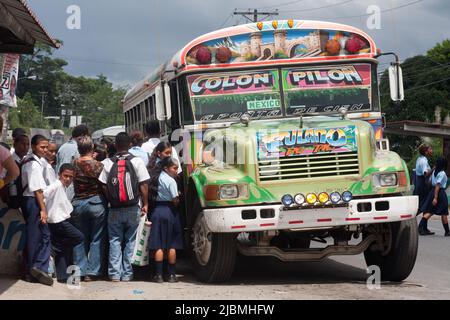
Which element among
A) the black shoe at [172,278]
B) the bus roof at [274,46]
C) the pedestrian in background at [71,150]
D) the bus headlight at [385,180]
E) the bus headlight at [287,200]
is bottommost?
the black shoe at [172,278]

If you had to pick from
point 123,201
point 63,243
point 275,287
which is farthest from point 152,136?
point 275,287

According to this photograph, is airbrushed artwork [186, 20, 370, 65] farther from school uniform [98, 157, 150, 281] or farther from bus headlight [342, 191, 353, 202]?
bus headlight [342, 191, 353, 202]

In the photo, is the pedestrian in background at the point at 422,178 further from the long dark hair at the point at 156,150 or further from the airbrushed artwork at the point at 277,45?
the long dark hair at the point at 156,150

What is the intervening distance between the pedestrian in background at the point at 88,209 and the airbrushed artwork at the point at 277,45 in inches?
70.7

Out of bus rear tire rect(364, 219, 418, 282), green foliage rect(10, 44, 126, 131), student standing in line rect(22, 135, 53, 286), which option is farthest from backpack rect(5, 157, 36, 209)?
green foliage rect(10, 44, 126, 131)

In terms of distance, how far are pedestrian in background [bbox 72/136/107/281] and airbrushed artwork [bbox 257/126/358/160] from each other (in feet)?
6.73

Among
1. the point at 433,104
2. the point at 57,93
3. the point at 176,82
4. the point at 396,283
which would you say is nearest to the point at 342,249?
the point at 396,283

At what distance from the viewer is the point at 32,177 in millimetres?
8469

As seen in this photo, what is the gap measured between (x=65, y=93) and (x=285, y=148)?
110 m

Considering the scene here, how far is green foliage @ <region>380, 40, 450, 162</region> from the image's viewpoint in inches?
1923

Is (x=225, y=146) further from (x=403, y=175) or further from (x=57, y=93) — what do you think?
(x=57, y=93)

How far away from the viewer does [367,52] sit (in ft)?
33.9

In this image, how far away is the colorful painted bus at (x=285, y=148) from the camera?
8.69m

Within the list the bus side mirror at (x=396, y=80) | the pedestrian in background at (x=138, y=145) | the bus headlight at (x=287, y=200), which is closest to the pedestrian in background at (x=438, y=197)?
the bus side mirror at (x=396, y=80)
